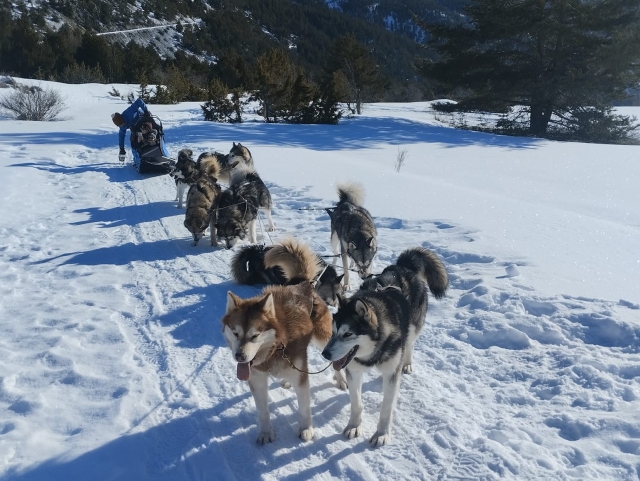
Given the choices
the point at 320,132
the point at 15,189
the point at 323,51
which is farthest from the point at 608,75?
the point at 323,51

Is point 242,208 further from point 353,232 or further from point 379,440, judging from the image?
point 379,440

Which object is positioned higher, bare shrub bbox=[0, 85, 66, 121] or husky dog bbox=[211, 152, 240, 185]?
bare shrub bbox=[0, 85, 66, 121]

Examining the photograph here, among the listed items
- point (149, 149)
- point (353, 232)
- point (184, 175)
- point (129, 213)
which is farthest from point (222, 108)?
point (353, 232)

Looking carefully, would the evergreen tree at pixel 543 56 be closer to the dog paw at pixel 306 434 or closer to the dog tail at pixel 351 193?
the dog tail at pixel 351 193

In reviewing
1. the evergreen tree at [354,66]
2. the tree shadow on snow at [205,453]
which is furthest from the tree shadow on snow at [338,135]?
the tree shadow on snow at [205,453]

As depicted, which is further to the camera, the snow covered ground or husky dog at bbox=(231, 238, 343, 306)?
husky dog at bbox=(231, 238, 343, 306)

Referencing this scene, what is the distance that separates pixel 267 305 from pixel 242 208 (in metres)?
4.51

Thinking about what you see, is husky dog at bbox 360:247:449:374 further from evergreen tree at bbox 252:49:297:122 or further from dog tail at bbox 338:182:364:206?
evergreen tree at bbox 252:49:297:122

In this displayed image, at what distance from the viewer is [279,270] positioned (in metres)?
5.68

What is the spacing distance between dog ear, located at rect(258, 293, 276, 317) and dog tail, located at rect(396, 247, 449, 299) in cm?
153

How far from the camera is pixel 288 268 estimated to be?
449 centimetres

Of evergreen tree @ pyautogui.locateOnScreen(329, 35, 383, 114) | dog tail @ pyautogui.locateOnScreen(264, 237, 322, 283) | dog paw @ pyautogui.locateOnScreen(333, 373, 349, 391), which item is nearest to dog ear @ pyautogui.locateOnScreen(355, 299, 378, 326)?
dog paw @ pyautogui.locateOnScreen(333, 373, 349, 391)

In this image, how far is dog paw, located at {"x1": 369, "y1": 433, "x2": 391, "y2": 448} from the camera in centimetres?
334

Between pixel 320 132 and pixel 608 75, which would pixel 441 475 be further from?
pixel 608 75
